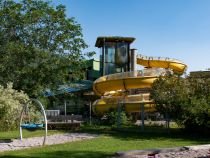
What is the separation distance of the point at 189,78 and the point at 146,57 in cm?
3069

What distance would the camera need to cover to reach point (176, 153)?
12.8 metres

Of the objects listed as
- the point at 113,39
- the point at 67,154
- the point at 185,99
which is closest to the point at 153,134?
the point at 185,99

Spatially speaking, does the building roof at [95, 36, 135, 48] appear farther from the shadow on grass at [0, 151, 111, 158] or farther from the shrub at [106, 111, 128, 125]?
the shadow on grass at [0, 151, 111, 158]

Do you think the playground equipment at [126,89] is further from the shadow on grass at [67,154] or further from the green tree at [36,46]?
the shadow on grass at [67,154]

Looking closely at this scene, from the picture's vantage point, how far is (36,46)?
30.5 metres

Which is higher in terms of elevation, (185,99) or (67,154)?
(185,99)

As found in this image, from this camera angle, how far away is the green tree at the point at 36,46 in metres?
29.2

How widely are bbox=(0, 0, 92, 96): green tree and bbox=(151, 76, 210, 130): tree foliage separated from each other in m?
10.8

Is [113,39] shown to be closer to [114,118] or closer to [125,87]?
[125,87]

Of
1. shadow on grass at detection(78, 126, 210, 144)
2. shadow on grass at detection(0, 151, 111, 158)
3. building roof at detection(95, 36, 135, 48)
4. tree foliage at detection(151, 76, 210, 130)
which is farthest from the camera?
building roof at detection(95, 36, 135, 48)

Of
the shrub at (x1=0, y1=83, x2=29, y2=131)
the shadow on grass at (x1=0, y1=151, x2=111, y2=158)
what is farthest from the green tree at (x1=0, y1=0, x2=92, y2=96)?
the shadow on grass at (x1=0, y1=151, x2=111, y2=158)

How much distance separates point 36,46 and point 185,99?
13958 mm

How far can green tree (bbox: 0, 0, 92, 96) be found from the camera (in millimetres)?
29172

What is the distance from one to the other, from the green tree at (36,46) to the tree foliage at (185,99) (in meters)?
10.8
